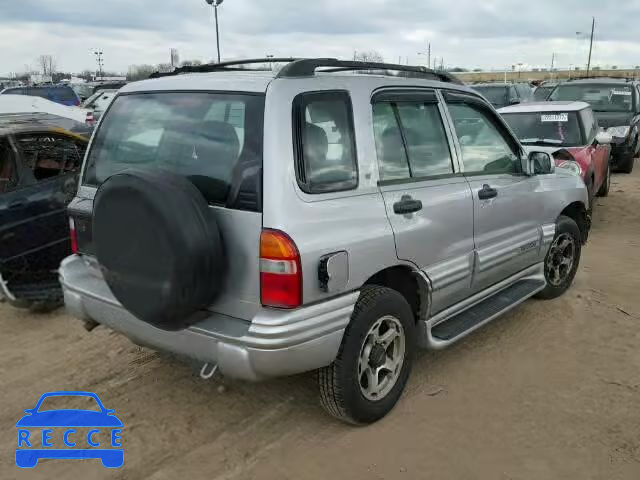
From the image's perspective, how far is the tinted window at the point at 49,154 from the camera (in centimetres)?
535

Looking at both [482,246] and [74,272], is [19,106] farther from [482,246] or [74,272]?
[482,246]

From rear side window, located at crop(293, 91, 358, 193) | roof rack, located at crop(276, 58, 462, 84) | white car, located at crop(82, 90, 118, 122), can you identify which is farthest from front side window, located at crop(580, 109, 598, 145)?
white car, located at crop(82, 90, 118, 122)

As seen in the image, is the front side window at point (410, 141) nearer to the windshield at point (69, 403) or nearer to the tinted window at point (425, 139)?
the tinted window at point (425, 139)

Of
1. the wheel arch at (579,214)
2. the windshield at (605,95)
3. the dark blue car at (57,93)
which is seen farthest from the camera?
the dark blue car at (57,93)

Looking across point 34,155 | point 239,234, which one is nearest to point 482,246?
point 239,234

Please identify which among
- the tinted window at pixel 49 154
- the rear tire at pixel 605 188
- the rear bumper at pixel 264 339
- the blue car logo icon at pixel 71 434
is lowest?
the blue car logo icon at pixel 71 434

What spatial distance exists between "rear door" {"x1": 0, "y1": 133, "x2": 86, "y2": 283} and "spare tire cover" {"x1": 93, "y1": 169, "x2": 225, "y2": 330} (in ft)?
8.00

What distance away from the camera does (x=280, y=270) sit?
2650mm

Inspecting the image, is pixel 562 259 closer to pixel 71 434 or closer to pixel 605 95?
pixel 71 434

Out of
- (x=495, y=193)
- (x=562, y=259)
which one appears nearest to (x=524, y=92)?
(x=562, y=259)

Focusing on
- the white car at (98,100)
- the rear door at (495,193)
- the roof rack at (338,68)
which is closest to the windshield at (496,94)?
the white car at (98,100)

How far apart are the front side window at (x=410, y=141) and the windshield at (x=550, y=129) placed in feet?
14.0

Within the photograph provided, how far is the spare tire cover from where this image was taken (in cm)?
261

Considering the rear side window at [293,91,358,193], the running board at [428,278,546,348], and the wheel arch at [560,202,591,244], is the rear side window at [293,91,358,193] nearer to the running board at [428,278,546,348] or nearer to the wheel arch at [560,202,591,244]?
the running board at [428,278,546,348]
